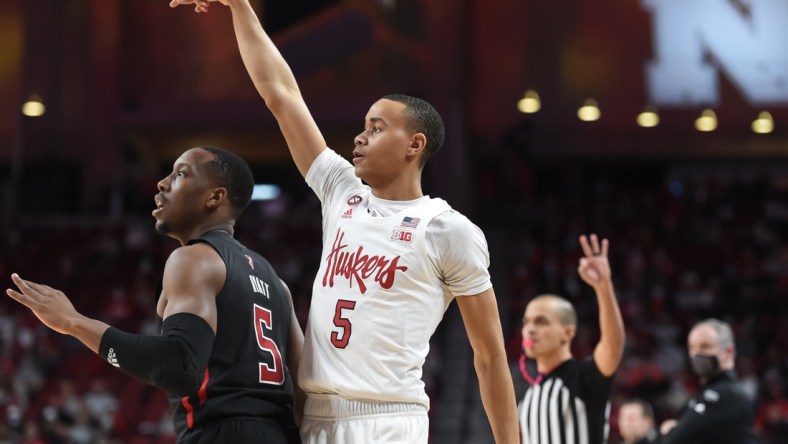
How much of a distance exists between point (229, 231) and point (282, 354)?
1.72ft

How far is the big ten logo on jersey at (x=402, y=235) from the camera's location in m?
3.97

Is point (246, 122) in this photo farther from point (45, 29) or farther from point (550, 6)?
point (550, 6)

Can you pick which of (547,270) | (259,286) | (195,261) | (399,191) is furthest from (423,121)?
(547,270)

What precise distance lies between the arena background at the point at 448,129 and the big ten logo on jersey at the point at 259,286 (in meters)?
14.5

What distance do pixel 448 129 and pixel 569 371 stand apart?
1579cm

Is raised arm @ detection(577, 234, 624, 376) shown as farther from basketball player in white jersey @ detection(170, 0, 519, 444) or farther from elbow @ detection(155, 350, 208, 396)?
elbow @ detection(155, 350, 208, 396)

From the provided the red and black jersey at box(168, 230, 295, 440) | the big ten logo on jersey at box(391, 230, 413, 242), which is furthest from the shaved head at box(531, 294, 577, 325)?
the red and black jersey at box(168, 230, 295, 440)

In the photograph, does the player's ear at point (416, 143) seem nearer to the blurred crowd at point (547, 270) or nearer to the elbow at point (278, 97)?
the elbow at point (278, 97)

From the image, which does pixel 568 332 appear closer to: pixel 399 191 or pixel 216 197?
pixel 399 191

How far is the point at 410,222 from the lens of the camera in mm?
4004

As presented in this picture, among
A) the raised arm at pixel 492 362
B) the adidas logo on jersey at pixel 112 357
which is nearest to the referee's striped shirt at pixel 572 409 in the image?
the raised arm at pixel 492 362

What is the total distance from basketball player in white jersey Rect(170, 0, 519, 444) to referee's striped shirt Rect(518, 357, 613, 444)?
186 centimetres

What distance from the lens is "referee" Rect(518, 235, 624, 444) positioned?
5660 mm

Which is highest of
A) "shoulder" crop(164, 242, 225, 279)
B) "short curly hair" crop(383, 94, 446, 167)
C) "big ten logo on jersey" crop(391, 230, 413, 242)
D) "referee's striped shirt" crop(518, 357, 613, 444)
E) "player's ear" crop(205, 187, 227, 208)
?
"short curly hair" crop(383, 94, 446, 167)
